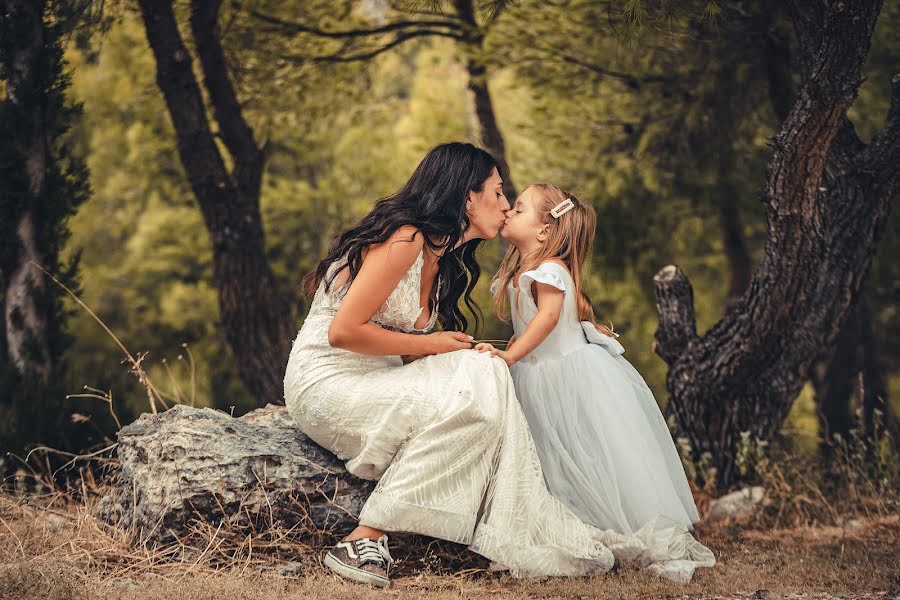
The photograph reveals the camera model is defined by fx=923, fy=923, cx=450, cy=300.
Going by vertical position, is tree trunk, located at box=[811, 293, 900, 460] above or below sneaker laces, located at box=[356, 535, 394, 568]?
below

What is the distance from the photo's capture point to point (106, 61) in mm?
11594

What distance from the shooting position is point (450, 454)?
363 centimetres

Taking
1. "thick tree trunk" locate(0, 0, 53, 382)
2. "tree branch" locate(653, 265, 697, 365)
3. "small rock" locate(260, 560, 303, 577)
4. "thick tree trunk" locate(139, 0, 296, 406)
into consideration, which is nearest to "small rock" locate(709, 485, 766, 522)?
"tree branch" locate(653, 265, 697, 365)

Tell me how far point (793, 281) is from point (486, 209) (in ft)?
7.06

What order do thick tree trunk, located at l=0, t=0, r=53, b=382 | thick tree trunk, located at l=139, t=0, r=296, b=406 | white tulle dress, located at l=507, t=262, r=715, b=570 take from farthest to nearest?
thick tree trunk, located at l=139, t=0, r=296, b=406, thick tree trunk, located at l=0, t=0, r=53, b=382, white tulle dress, located at l=507, t=262, r=715, b=570

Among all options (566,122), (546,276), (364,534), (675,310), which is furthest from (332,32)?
(364,534)

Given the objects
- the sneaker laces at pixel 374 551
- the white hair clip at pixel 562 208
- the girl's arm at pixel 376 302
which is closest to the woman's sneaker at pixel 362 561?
the sneaker laces at pixel 374 551

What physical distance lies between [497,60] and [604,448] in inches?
171

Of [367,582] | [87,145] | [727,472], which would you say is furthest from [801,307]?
[87,145]

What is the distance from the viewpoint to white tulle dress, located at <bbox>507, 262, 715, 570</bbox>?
3.97 metres

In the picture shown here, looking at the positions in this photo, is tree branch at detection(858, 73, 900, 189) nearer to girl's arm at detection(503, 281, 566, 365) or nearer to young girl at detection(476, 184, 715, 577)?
young girl at detection(476, 184, 715, 577)

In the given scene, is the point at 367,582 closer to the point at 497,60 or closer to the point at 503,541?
the point at 503,541

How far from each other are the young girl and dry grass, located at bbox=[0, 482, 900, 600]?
281 mm

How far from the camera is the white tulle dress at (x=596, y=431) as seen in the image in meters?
3.97
